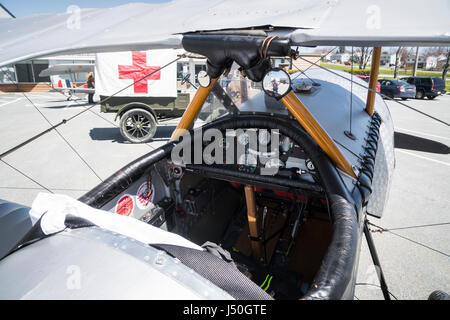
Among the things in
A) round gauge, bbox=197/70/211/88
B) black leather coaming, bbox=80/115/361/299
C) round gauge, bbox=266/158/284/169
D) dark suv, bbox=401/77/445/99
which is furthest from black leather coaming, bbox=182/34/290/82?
dark suv, bbox=401/77/445/99

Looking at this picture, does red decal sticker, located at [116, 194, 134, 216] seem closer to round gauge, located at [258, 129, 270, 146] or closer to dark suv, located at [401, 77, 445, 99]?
round gauge, located at [258, 129, 270, 146]

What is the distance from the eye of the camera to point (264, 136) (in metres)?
2.57

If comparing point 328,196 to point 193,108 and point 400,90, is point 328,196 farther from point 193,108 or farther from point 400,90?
point 400,90

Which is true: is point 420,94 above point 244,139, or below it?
below

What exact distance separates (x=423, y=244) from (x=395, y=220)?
53 cm

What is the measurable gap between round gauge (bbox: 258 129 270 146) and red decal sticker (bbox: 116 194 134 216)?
128cm

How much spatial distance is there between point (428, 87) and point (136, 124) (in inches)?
691

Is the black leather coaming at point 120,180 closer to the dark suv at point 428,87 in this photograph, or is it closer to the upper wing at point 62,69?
the upper wing at point 62,69

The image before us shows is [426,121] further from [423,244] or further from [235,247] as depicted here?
[235,247]

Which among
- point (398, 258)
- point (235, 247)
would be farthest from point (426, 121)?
point (235, 247)

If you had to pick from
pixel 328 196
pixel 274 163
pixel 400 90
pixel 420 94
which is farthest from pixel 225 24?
pixel 420 94

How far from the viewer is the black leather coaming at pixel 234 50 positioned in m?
1.58

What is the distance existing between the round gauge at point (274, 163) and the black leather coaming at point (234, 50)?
0.78 meters

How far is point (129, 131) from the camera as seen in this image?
24.1 feet
